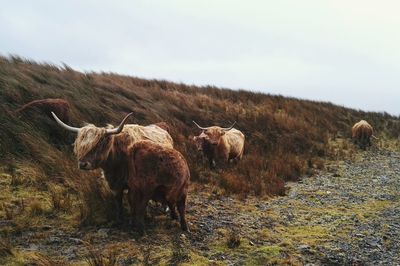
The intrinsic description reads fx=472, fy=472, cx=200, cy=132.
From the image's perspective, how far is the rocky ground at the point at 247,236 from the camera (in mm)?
4973

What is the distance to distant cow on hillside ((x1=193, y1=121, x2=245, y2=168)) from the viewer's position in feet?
34.3

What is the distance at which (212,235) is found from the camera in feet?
19.2

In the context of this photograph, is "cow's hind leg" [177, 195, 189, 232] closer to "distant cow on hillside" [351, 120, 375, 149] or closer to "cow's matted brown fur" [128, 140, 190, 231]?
"cow's matted brown fur" [128, 140, 190, 231]

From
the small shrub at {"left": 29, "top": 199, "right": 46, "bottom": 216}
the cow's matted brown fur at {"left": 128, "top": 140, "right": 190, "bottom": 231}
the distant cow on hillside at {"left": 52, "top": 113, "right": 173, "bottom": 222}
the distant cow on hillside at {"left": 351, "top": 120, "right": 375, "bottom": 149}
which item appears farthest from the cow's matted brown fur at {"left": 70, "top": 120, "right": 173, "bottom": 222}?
the distant cow on hillside at {"left": 351, "top": 120, "right": 375, "bottom": 149}

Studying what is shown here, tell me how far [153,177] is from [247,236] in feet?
4.99

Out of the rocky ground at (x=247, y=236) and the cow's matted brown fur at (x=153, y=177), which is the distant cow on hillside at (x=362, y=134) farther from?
the cow's matted brown fur at (x=153, y=177)

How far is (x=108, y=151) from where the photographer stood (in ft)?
18.2

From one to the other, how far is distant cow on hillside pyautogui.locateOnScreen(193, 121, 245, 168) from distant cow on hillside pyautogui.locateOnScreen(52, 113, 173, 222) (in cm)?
433

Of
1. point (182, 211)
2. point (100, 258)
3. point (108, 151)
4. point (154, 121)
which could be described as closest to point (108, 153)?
point (108, 151)

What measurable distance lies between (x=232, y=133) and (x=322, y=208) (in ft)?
14.6

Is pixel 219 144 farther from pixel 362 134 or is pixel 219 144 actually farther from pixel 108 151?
pixel 362 134

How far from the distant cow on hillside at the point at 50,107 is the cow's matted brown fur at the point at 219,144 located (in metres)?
2.95

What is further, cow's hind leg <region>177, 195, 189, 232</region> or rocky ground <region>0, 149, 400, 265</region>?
cow's hind leg <region>177, 195, 189, 232</region>

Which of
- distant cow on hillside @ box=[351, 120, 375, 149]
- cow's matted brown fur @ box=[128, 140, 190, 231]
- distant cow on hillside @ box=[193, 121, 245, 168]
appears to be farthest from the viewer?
distant cow on hillside @ box=[351, 120, 375, 149]
